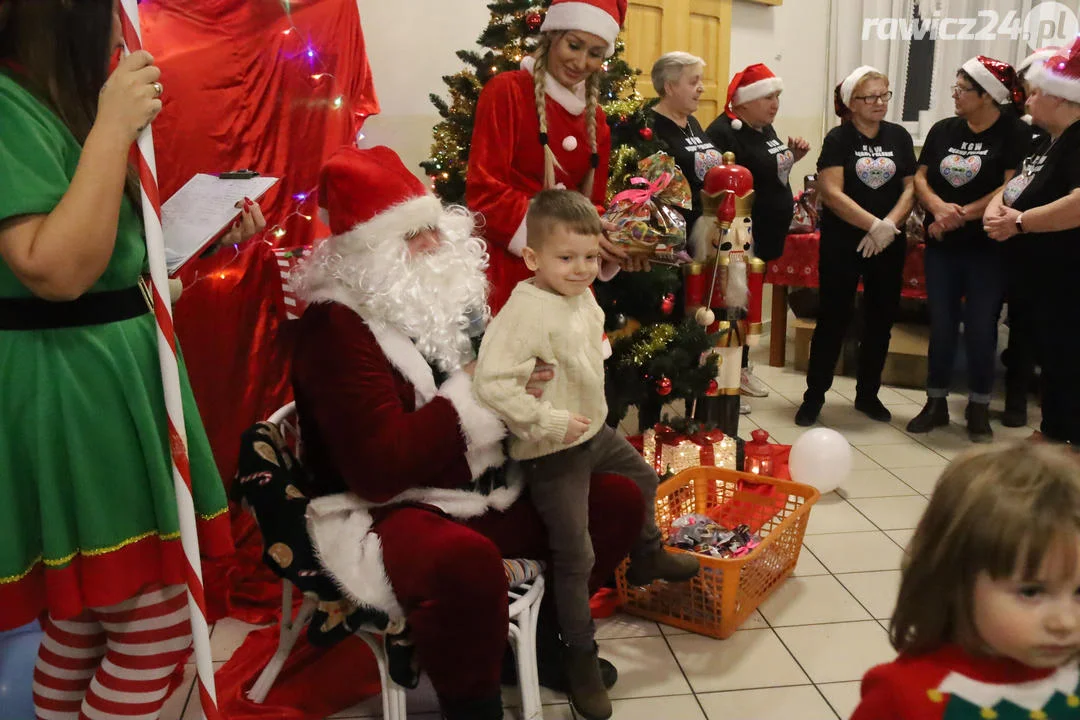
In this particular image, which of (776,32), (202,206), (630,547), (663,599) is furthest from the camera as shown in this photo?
(776,32)

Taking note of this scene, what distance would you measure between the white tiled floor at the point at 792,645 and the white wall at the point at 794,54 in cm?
338

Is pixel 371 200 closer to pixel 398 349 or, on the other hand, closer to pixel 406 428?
pixel 398 349

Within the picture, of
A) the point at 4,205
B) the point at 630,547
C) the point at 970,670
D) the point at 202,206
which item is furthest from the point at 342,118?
A: the point at 970,670

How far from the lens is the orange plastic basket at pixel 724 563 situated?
7.52ft

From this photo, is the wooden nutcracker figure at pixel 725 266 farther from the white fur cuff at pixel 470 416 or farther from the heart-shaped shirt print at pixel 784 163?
the white fur cuff at pixel 470 416

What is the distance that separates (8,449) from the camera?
1.18m

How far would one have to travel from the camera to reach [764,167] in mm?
4117

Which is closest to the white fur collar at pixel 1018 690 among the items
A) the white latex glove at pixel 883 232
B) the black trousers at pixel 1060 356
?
the black trousers at pixel 1060 356

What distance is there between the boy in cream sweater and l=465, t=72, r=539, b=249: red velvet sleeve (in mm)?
579

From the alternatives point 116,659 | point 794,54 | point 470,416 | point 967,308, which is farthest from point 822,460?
point 794,54

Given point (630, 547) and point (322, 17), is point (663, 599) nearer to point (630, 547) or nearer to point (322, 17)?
point (630, 547)

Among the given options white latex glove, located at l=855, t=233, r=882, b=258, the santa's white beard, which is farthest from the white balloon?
the santa's white beard

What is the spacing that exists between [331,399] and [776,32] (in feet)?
16.8

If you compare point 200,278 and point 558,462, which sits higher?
point 200,278
